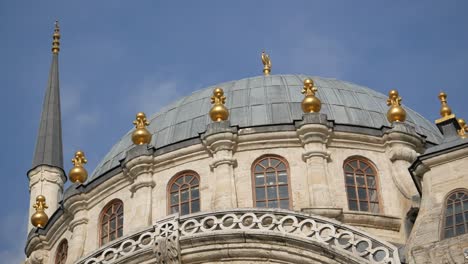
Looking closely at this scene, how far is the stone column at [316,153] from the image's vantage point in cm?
3784

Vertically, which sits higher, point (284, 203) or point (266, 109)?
point (266, 109)

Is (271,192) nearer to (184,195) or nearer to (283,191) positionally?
(283,191)

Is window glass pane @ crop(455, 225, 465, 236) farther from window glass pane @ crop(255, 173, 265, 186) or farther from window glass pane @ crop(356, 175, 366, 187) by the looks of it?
window glass pane @ crop(255, 173, 265, 186)

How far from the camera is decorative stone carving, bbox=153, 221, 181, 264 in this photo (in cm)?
3259

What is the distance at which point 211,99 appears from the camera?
41.4 metres

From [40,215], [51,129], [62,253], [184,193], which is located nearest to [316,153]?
[184,193]

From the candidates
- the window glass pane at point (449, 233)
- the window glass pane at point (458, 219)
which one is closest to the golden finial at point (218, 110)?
the window glass pane at point (458, 219)

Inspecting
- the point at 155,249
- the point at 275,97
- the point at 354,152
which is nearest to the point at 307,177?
the point at 354,152

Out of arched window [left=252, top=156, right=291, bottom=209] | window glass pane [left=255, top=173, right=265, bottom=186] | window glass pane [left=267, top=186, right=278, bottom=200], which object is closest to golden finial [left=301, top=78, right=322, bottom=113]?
arched window [left=252, top=156, right=291, bottom=209]

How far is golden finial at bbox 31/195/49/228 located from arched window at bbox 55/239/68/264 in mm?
1473

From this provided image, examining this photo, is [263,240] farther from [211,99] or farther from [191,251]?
[211,99]

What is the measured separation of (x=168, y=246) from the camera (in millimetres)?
32688

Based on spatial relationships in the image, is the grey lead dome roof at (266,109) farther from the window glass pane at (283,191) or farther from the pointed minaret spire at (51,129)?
the pointed minaret spire at (51,129)

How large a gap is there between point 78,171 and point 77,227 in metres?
2.51
